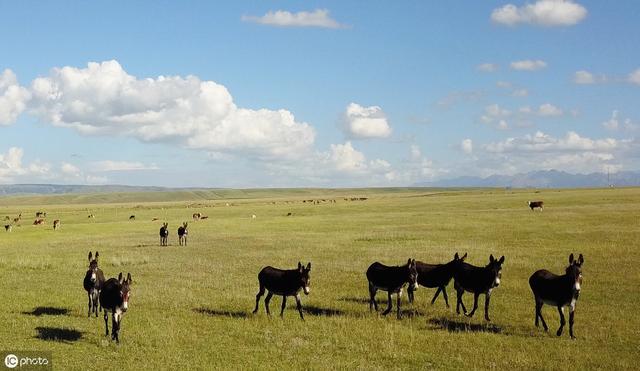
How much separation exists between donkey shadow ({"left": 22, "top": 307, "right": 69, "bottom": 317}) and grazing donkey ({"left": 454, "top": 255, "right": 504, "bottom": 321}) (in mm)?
13639

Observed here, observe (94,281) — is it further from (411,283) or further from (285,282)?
(411,283)

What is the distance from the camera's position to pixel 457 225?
172 feet

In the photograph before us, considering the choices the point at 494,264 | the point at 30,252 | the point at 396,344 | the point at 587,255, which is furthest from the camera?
the point at 30,252

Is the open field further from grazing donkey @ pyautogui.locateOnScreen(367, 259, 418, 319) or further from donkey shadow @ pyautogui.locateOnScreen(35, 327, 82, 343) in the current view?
grazing donkey @ pyautogui.locateOnScreen(367, 259, 418, 319)

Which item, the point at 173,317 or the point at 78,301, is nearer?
the point at 173,317

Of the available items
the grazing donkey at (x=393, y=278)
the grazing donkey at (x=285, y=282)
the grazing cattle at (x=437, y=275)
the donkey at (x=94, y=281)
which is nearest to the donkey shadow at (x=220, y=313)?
the grazing donkey at (x=285, y=282)

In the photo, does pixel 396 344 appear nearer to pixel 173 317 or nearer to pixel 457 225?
pixel 173 317

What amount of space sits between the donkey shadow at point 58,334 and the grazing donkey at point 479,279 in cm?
1192

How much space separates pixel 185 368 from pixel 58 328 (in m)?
5.92

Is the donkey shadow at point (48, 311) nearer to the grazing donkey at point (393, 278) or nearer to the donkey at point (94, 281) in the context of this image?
the donkey at point (94, 281)

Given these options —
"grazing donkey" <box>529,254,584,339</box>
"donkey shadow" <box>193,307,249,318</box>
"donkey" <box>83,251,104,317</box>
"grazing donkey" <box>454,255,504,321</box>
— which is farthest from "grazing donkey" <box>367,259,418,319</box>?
"donkey" <box>83,251,104,317</box>

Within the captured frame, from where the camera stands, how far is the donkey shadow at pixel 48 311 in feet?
59.2

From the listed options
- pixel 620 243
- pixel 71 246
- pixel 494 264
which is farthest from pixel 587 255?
pixel 71 246

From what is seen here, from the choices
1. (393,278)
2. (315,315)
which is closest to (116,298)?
(315,315)
